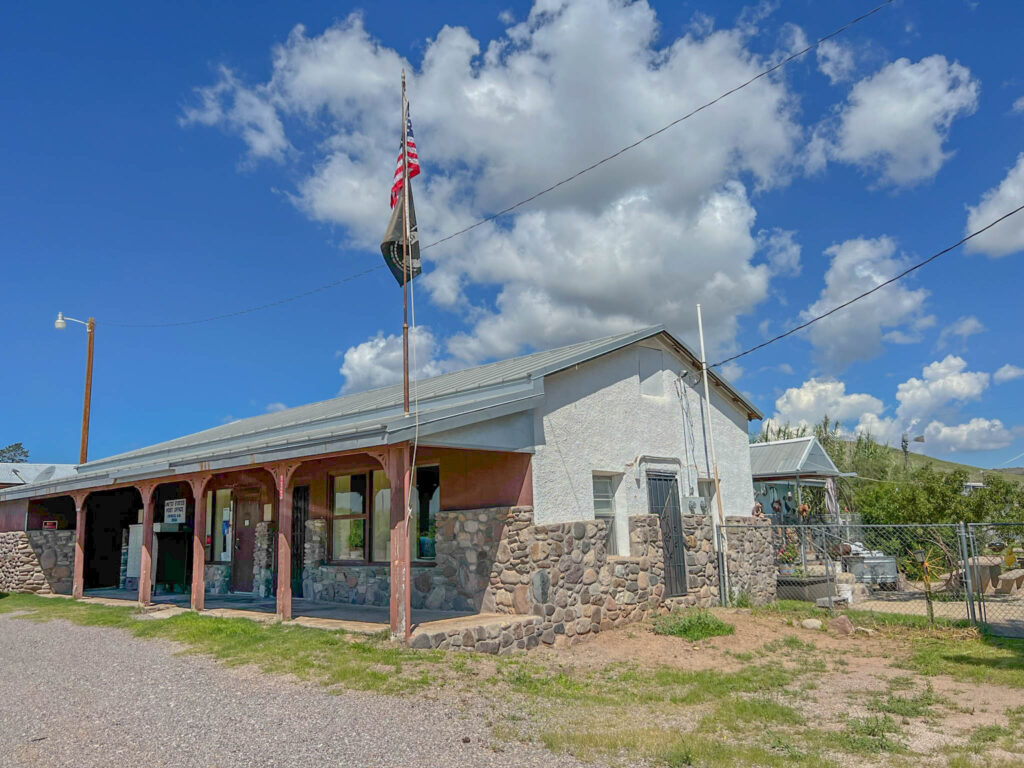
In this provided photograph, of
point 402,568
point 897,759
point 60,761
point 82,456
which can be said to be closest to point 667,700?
point 897,759

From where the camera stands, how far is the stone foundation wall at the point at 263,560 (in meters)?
15.1

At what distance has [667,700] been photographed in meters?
7.25

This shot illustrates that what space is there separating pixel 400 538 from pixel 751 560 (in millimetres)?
9007

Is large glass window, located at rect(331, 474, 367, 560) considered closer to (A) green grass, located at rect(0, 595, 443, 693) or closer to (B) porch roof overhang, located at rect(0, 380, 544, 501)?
(B) porch roof overhang, located at rect(0, 380, 544, 501)

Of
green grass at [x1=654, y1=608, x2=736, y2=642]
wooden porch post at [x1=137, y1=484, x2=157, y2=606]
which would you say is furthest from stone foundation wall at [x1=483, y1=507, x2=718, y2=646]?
wooden porch post at [x1=137, y1=484, x2=157, y2=606]

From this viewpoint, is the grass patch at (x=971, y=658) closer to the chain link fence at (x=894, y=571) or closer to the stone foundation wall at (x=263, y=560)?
the chain link fence at (x=894, y=571)

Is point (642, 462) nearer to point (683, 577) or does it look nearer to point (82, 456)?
point (683, 577)

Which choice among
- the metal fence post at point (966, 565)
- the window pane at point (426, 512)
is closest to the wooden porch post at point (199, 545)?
the window pane at point (426, 512)

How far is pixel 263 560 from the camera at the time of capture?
15.2 metres

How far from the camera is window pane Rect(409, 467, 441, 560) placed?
11875mm

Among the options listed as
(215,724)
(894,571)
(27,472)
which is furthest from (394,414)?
(27,472)

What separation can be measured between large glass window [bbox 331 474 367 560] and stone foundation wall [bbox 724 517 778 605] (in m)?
6.96

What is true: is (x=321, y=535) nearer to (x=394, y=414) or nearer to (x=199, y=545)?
(x=199, y=545)

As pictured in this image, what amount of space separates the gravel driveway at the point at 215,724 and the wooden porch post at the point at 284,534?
229cm
